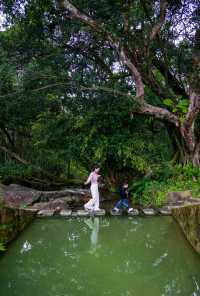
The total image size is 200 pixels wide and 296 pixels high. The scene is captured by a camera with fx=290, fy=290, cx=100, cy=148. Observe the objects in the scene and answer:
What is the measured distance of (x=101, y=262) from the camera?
4.80 metres

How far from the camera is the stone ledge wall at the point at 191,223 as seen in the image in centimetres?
500

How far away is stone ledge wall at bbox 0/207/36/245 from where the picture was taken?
5.38m

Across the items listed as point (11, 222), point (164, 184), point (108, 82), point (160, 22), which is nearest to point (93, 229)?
point (11, 222)

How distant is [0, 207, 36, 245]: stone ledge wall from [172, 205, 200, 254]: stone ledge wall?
3.32m

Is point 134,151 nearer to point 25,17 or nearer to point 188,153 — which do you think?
point 188,153

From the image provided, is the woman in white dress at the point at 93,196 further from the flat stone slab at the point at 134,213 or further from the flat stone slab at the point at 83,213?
the flat stone slab at the point at 134,213

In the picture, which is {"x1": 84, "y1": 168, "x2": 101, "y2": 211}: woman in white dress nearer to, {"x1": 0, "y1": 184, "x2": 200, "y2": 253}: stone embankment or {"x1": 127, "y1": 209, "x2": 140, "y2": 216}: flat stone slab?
{"x1": 0, "y1": 184, "x2": 200, "y2": 253}: stone embankment

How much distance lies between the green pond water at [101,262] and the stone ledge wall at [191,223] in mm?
150

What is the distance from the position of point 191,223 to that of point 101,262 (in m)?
1.84

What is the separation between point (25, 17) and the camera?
1087 cm

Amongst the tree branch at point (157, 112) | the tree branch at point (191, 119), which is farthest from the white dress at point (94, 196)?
the tree branch at point (191, 119)

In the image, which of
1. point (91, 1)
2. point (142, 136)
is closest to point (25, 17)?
point (91, 1)

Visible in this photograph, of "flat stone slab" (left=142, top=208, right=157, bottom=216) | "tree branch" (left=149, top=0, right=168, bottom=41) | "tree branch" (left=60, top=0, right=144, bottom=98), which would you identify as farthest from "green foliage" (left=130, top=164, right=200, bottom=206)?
"tree branch" (left=149, top=0, right=168, bottom=41)

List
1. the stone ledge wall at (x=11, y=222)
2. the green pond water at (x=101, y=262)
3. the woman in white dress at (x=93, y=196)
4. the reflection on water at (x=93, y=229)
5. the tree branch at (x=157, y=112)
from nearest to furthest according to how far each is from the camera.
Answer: the green pond water at (x=101, y=262)
the stone ledge wall at (x=11, y=222)
the reflection on water at (x=93, y=229)
the woman in white dress at (x=93, y=196)
the tree branch at (x=157, y=112)
